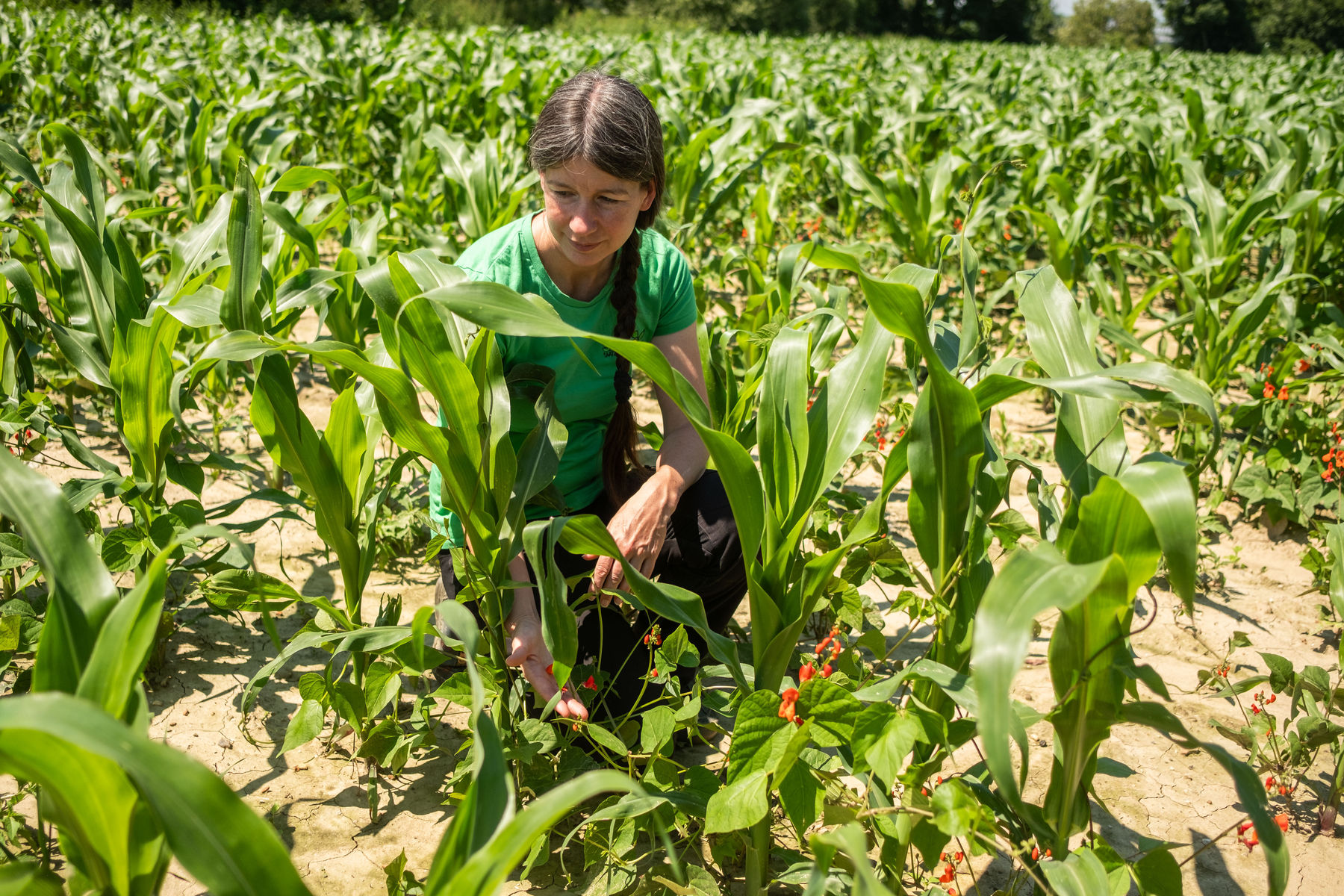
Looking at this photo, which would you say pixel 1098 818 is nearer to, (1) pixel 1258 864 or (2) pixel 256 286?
(1) pixel 1258 864

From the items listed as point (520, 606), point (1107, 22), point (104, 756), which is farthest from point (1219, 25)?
point (104, 756)

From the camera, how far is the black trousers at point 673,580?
1986 millimetres

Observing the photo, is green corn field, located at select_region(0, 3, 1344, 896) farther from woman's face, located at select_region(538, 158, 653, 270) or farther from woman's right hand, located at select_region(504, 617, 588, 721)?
woman's face, located at select_region(538, 158, 653, 270)

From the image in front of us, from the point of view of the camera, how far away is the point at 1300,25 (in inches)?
1918

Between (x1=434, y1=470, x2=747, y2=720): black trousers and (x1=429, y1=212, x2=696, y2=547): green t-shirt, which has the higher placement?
(x1=429, y1=212, x2=696, y2=547): green t-shirt

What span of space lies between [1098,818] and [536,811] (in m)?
1.50

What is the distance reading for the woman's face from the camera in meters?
1.72

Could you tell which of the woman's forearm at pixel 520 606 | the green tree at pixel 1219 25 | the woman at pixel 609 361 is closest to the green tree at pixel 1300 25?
the green tree at pixel 1219 25

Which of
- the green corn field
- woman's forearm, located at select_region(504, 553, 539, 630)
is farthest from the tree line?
woman's forearm, located at select_region(504, 553, 539, 630)

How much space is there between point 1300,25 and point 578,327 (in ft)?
204

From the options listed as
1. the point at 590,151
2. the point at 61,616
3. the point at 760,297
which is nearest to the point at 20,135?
the point at 760,297

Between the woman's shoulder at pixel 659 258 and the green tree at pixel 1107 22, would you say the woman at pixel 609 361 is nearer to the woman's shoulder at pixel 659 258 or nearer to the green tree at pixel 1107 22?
the woman's shoulder at pixel 659 258

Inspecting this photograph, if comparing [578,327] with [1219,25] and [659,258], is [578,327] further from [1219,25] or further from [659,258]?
[1219,25]

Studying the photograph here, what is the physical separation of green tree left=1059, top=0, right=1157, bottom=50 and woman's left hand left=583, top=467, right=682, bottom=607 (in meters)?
74.4
